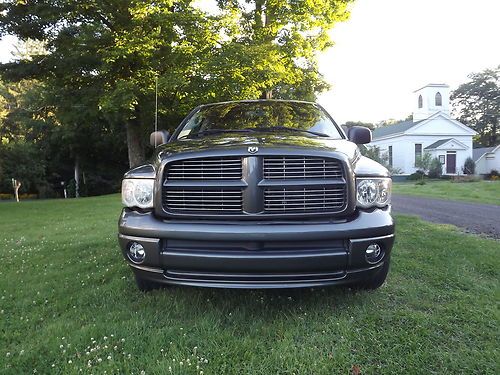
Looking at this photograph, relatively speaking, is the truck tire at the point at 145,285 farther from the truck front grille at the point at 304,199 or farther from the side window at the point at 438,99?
the side window at the point at 438,99

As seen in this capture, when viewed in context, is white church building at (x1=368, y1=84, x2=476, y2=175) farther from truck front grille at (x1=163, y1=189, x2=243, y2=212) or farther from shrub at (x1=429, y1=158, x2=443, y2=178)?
truck front grille at (x1=163, y1=189, x2=243, y2=212)

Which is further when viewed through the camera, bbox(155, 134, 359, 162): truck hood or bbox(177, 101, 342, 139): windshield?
bbox(177, 101, 342, 139): windshield

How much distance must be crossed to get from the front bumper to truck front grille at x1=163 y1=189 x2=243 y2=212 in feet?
0.36

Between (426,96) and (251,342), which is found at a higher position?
(426,96)

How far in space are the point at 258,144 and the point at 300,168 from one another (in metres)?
0.37

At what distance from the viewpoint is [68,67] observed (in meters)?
12.8

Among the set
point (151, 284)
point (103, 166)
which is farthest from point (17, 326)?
point (103, 166)

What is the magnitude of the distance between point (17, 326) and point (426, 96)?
43069 mm

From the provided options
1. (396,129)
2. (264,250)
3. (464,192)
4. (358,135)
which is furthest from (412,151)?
(264,250)

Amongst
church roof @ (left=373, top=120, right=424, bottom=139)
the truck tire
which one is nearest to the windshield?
the truck tire

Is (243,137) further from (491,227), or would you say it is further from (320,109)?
(491,227)

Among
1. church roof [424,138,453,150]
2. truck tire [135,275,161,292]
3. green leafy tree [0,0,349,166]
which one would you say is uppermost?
green leafy tree [0,0,349,166]

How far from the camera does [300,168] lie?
293 cm

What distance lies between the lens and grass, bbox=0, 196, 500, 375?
2.48 m
